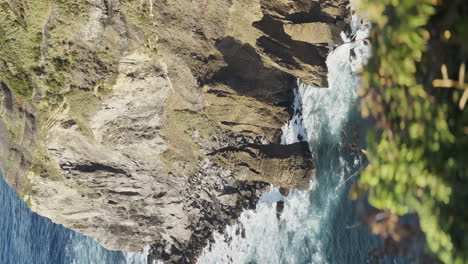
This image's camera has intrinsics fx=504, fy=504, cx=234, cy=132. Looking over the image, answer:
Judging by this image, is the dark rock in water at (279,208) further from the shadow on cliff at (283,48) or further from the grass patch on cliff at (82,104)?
the grass patch on cliff at (82,104)


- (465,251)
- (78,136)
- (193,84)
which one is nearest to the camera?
(465,251)

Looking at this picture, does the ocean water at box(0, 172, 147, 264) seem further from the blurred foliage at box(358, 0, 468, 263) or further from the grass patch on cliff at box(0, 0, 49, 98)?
the blurred foliage at box(358, 0, 468, 263)

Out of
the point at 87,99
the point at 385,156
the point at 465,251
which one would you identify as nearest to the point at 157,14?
the point at 87,99

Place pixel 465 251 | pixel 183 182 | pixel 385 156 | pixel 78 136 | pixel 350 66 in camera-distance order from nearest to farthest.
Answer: pixel 465 251 < pixel 385 156 < pixel 350 66 < pixel 78 136 < pixel 183 182

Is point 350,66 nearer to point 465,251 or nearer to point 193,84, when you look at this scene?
point 193,84

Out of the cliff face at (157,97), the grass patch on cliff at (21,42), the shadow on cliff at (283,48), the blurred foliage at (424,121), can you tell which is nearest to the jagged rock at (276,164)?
the cliff face at (157,97)

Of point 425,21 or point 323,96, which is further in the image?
point 323,96
